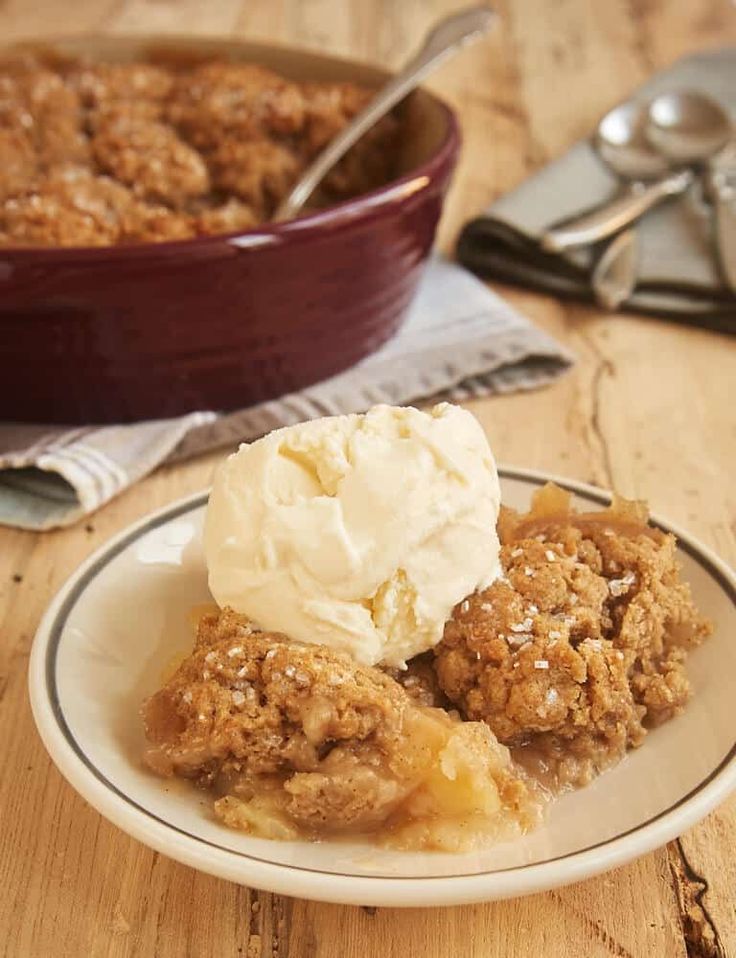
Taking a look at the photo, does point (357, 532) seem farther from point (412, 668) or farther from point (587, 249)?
point (587, 249)

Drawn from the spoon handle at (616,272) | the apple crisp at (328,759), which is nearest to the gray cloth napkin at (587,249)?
the spoon handle at (616,272)

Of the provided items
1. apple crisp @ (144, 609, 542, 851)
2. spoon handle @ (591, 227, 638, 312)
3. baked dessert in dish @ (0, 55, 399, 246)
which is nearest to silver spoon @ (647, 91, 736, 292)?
spoon handle @ (591, 227, 638, 312)

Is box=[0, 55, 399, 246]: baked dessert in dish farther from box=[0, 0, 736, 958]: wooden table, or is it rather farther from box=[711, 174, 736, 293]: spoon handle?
box=[711, 174, 736, 293]: spoon handle

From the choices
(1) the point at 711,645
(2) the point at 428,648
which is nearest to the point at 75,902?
(2) the point at 428,648

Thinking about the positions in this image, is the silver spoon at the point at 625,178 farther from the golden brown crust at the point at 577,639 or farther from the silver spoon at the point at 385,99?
the golden brown crust at the point at 577,639

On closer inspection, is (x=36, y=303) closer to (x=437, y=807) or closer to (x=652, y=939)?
(x=437, y=807)

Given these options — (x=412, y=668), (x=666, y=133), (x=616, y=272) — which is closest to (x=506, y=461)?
(x=616, y=272)
